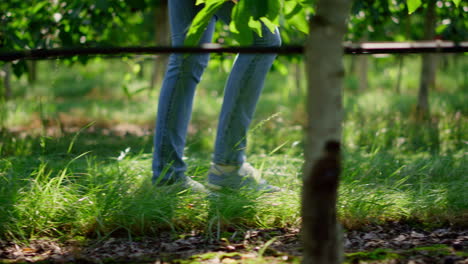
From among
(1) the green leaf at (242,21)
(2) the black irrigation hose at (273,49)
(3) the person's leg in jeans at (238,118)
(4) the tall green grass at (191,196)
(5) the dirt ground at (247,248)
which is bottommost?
(5) the dirt ground at (247,248)

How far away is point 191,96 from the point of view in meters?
2.17

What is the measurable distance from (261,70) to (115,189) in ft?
2.86

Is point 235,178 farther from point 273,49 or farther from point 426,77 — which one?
point 426,77

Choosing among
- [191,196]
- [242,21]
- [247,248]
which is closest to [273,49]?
[242,21]

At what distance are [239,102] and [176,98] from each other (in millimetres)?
299

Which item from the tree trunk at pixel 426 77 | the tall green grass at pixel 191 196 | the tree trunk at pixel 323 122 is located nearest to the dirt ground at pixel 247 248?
the tall green grass at pixel 191 196

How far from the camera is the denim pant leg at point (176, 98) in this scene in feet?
6.92

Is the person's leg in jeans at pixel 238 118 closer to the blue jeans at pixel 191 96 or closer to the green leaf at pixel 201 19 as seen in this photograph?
the blue jeans at pixel 191 96

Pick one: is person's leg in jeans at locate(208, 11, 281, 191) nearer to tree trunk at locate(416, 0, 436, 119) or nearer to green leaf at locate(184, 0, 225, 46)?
green leaf at locate(184, 0, 225, 46)

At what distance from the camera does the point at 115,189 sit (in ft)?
6.13

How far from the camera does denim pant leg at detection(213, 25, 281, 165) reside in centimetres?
216

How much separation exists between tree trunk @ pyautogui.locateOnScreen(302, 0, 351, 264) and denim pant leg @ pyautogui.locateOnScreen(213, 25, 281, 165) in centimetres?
111

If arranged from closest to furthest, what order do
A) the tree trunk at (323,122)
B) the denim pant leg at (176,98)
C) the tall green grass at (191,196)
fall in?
the tree trunk at (323,122) < the tall green grass at (191,196) < the denim pant leg at (176,98)

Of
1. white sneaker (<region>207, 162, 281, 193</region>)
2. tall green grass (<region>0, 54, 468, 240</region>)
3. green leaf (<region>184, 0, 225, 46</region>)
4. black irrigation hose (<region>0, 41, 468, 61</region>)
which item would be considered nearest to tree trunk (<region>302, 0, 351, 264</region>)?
black irrigation hose (<region>0, 41, 468, 61</region>)
